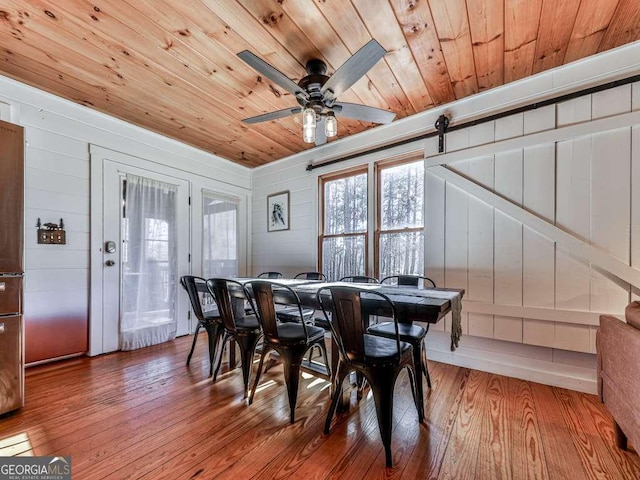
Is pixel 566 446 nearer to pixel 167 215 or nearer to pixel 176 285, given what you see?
pixel 176 285

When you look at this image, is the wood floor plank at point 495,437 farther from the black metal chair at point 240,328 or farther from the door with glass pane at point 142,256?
the door with glass pane at point 142,256

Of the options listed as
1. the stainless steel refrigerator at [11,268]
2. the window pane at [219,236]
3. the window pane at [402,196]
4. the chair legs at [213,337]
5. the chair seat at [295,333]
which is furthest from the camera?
the window pane at [219,236]

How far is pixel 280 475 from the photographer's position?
1475mm

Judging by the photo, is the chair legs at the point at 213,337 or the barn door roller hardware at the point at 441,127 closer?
the chair legs at the point at 213,337

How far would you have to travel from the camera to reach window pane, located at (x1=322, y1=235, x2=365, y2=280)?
12.2 feet

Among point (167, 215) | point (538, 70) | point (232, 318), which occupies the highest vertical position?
point (538, 70)

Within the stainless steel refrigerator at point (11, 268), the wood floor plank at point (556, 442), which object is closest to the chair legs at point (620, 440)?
the wood floor plank at point (556, 442)

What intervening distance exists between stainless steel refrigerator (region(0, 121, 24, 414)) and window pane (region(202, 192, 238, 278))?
2.26 meters

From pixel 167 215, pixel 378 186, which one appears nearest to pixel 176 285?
pixel 167 215

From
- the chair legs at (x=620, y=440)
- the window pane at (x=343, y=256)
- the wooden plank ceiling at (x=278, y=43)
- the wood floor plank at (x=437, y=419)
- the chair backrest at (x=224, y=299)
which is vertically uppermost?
the wooden plank ceiling at (x=278, y=43)

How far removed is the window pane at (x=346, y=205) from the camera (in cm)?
374

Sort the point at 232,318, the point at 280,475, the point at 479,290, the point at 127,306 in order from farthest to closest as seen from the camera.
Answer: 1. the point at 127,306
2. the point at 479,290
3. the point at 232,318
4. the point at 280,475

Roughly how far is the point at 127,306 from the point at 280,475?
114 inches

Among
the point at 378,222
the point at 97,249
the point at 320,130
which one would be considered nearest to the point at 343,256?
the point at 378,222
